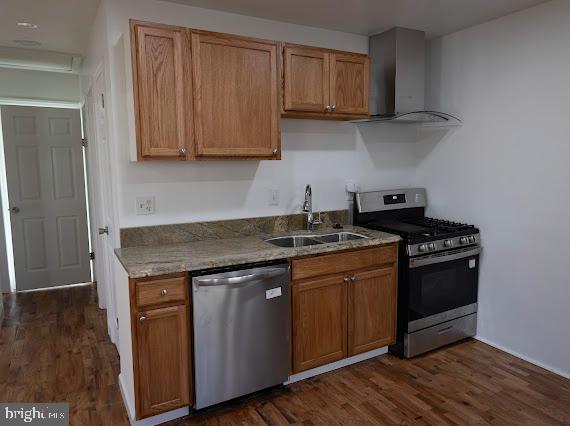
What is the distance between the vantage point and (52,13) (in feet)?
8.82

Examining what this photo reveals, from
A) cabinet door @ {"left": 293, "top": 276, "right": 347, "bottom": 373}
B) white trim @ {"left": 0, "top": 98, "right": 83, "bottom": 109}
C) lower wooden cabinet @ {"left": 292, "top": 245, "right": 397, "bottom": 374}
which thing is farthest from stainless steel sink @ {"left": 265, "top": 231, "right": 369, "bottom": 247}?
white trim @ {"left": 0, "top": 98, "right": 83, "bottom": 109}

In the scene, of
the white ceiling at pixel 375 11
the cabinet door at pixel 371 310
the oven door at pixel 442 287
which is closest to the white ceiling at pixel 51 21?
the white ceiling at pixel 375 11

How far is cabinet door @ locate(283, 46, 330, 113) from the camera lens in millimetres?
2742

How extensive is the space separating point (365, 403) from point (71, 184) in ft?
13.1

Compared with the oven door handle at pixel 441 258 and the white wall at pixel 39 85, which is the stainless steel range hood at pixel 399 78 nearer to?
the oven door handle at pixel 441 258

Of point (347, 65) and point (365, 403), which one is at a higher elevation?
point (347, 65)

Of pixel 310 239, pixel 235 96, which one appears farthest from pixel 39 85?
pixel 310 239

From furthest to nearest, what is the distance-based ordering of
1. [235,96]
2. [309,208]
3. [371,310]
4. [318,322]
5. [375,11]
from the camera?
[309,208] → [371,310] → [375,11] → [318,322] → [235,96]

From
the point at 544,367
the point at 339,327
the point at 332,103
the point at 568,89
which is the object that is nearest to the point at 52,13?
the point at 332,103

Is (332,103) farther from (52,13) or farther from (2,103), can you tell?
(2,103)

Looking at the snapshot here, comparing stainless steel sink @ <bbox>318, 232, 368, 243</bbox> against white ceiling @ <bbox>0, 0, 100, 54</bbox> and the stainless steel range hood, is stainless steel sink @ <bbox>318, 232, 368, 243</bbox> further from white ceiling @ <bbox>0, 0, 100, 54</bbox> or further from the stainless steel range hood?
white ceiling @ <bbox>0, 0, 100, 54</bbox>

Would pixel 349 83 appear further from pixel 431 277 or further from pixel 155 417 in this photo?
pixel 155 417

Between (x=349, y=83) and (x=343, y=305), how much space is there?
1553mm

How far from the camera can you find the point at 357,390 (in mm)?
2615
